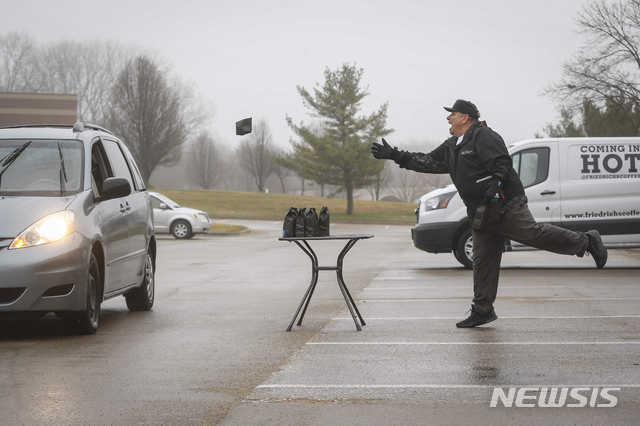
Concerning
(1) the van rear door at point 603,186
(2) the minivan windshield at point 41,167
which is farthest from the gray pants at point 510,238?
(1) the van rear door at point 603,186

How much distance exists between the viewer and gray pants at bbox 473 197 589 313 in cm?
870

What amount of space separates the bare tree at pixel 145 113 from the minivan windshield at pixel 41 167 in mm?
71144

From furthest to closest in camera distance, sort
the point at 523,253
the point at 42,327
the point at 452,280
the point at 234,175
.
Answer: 1. the point at 234,175
2. the point at 523,253
3. the point at 452,280
4. the point at 42,327

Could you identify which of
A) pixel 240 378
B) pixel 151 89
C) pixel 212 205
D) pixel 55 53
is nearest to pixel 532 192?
pixel 240 378

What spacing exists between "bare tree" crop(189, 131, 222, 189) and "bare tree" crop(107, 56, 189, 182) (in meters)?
37.3

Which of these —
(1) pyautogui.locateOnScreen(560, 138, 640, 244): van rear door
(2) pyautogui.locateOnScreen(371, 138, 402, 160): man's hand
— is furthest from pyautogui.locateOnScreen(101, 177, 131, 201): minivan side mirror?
(1) pyautogui.locateOnScreen(560, 138, 640, 244): van rear door

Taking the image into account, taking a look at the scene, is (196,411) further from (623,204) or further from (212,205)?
(212,205)

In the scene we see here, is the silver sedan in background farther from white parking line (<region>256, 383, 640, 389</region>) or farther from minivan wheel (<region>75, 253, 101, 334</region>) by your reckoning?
white parking line (<region>256, 383, 640, 389</region>)

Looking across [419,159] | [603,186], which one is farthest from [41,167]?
[603,186]

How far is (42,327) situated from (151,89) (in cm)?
7254

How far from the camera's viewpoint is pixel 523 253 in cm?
2247

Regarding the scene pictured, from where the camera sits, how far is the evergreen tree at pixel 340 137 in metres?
67.8

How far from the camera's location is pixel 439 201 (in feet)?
54.0

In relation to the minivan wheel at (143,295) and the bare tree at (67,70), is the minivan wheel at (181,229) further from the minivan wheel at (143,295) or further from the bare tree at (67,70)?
the bare tree at (67,70)
